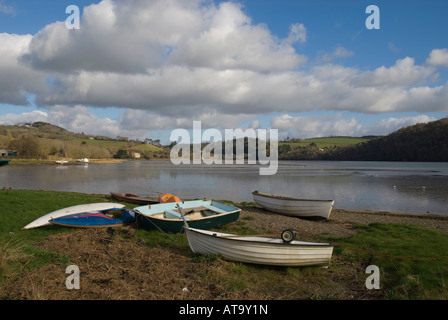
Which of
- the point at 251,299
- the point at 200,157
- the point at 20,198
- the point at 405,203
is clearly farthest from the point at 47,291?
the point at 200,157

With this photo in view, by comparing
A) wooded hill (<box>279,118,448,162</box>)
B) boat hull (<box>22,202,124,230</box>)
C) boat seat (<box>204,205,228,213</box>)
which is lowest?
boat seat (<box>204,205,228,213</box>)

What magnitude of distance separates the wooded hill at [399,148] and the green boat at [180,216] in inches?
5178

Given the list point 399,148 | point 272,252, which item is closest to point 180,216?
point 272,252

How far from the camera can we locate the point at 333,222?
16.6m

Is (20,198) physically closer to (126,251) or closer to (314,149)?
(126,251)

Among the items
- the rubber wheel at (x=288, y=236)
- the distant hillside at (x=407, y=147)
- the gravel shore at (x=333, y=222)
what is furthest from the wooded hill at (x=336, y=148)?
the rubber wheel at (x=288, y=236)

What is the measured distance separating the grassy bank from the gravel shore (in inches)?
86.3

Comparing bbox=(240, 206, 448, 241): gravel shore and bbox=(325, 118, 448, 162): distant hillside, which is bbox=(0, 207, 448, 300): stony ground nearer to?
bbox=(240, 206, 448, 241): gravel shore

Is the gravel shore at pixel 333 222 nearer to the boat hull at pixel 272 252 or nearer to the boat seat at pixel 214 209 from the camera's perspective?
the boat seat at pixel 214 209

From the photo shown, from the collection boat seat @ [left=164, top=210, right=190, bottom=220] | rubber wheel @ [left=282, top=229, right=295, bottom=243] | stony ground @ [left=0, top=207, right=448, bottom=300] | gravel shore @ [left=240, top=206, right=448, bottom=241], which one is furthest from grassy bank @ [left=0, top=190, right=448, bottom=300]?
gravel shore @ [left=240, top=206, right=448, bottom=241]

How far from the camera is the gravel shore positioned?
13629 millimetres

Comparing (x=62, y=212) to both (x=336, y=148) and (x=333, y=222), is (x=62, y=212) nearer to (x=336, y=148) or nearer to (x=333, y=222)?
(x=333, y=222)

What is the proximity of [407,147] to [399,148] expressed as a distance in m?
3.86

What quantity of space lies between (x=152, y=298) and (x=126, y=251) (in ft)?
11.1
